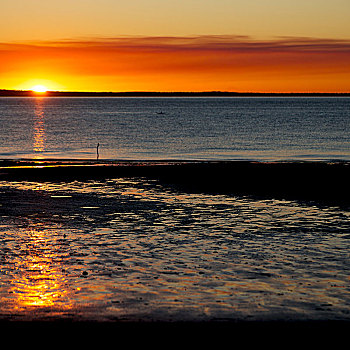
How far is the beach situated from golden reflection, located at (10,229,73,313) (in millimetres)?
23

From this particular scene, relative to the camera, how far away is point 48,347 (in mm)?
10336

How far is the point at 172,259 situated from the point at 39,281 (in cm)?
365

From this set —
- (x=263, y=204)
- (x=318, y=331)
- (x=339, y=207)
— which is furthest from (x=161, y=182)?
(x=318, y=331)

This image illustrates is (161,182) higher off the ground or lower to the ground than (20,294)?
higher

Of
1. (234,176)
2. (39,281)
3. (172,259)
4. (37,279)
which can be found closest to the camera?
(39,281)

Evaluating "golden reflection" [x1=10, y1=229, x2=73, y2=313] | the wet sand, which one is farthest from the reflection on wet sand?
the wet sand

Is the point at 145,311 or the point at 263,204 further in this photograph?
the point at 263,204

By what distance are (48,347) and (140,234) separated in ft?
31.7

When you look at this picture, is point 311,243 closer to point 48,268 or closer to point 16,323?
point 48,268

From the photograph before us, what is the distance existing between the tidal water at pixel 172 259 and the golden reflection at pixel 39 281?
0.07 feet

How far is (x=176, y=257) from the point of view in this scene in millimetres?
16828

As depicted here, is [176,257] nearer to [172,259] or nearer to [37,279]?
[172,259]

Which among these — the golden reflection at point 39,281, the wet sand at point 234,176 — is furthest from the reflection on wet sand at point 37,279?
the wet sand at point 234,176

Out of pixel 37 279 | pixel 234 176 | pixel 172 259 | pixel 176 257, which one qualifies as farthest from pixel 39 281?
pixel 234 176
